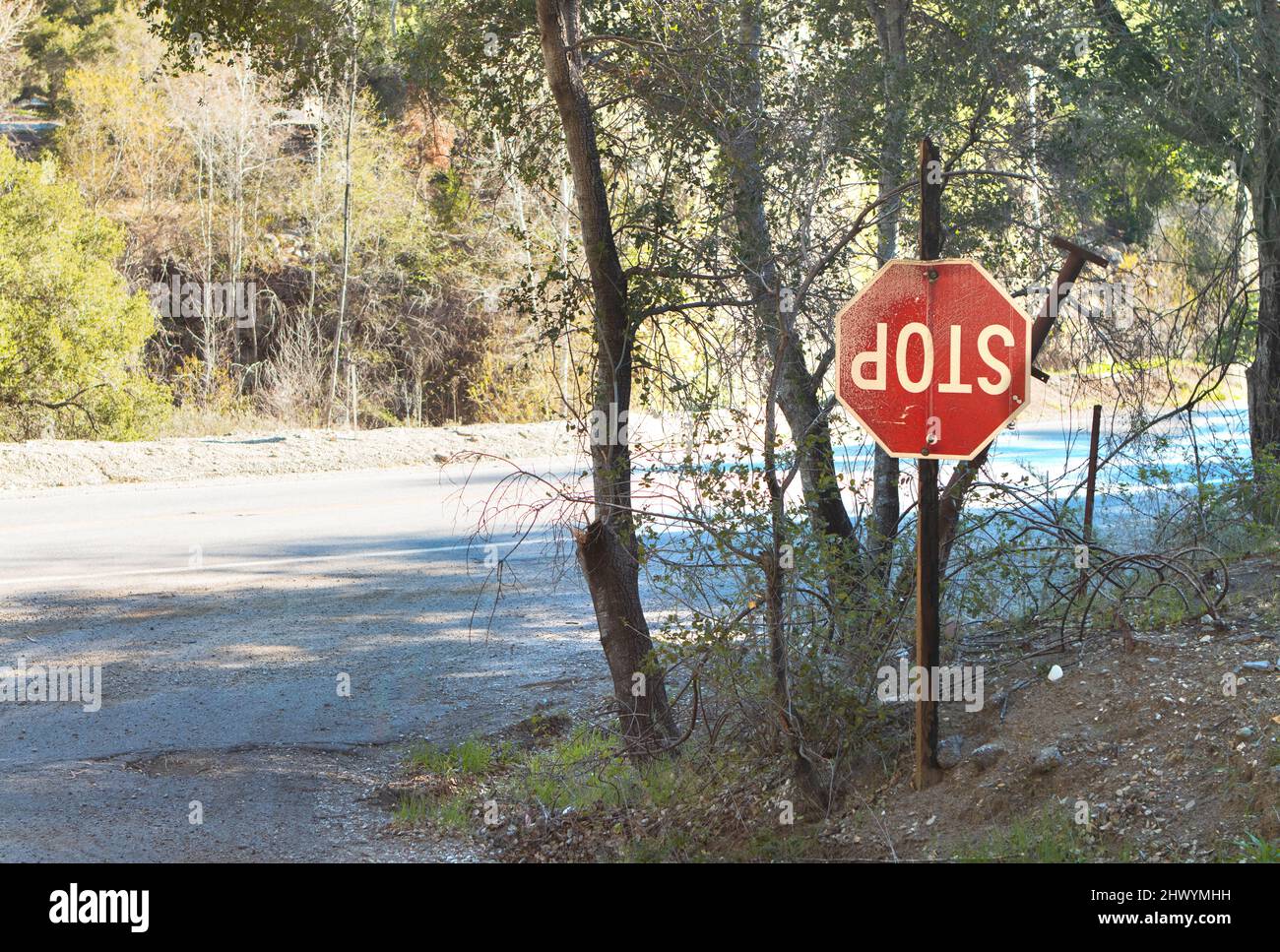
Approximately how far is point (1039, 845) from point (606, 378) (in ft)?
11.7

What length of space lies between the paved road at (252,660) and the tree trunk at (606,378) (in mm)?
358

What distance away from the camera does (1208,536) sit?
795 centimetres

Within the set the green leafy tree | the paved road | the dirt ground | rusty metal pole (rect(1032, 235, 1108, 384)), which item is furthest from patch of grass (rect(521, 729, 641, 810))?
the green leafy tree

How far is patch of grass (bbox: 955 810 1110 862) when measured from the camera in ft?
14.3

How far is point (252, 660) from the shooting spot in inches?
353

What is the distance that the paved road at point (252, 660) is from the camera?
242 inches

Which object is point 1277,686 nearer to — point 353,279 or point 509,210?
point 509,210

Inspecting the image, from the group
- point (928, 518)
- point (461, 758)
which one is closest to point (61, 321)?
point (461, 758)

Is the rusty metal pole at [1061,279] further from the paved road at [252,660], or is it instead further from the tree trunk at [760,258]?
the paved road at [252,660]

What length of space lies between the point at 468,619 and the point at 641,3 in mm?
5238

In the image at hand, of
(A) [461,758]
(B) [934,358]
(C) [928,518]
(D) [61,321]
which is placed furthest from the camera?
(D) [61,321]

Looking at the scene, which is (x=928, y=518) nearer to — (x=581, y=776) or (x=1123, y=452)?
(x=581, y=776)

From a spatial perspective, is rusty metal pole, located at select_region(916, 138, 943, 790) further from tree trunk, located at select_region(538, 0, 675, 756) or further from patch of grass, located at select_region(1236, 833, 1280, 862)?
tree trunk, located at select_region(538, 0, 675, 756)

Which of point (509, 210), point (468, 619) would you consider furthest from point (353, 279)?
point (468, 619)
